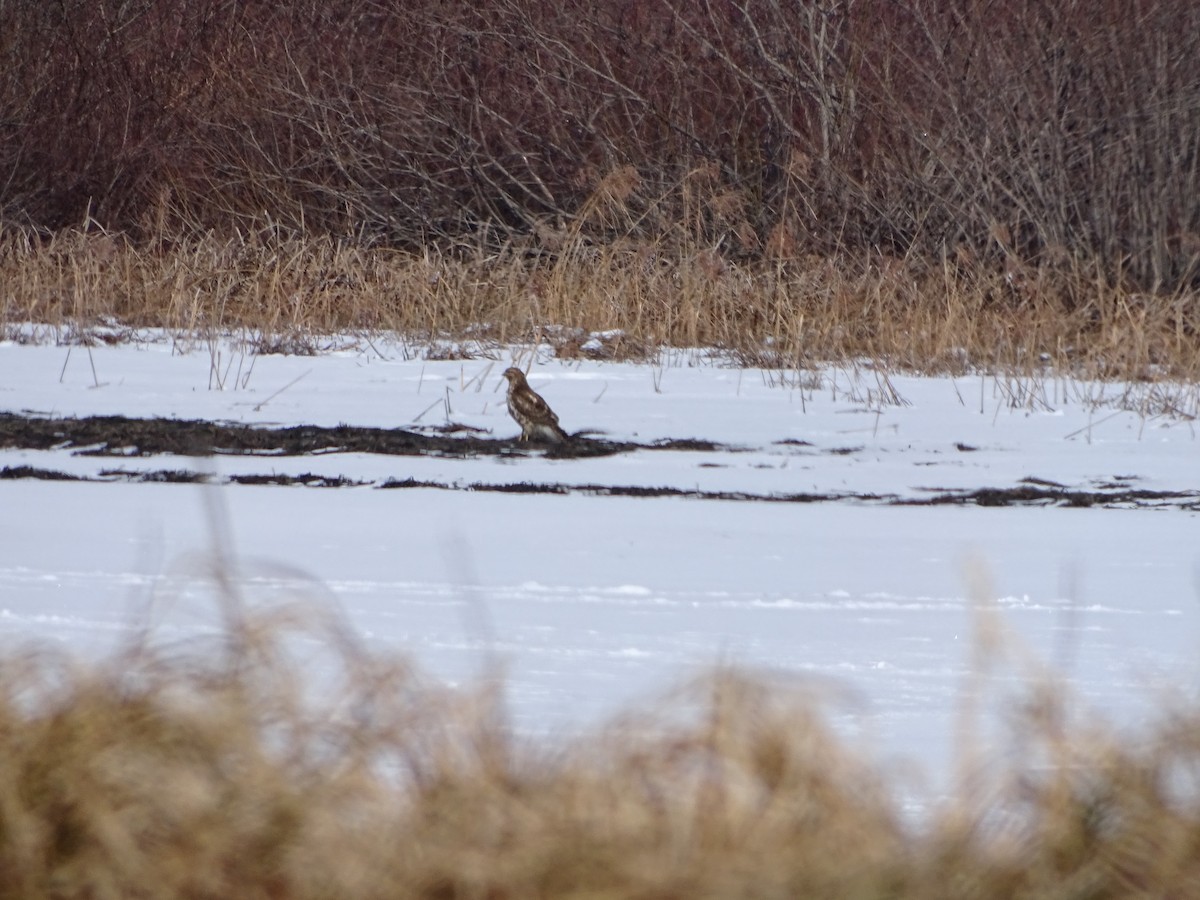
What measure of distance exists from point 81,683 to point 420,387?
6.35 meters

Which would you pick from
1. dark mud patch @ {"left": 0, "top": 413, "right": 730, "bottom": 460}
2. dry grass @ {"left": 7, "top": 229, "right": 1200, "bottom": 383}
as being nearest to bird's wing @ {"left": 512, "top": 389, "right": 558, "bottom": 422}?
dark mud patch @ {"left": 0, "top": 413, "right": 730, "bottom": 460}

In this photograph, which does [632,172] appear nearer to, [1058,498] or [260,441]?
[260,441]

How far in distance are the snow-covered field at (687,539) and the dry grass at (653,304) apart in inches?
33.4

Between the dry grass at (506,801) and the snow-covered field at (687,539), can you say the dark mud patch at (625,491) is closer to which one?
the snow-covered field at (687,539)

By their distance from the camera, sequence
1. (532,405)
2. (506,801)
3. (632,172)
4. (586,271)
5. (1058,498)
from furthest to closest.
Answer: (586,271) → (632,172) → (532,405) → (1058,498) → (506,801)

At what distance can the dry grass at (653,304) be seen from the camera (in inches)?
394

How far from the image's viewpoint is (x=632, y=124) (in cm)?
1442

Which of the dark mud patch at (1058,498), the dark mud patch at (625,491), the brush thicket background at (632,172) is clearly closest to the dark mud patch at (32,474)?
the dark mud patch at (625,491)

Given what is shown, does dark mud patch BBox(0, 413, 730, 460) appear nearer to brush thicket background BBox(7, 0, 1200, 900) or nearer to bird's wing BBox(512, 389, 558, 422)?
bird's wing BBox(512, 389, 558, 422)

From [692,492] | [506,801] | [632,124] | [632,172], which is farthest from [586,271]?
[506,801]

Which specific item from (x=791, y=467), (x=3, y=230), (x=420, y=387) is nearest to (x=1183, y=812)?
(x=791, y=467)

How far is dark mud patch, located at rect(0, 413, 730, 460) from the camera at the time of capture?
6969mm

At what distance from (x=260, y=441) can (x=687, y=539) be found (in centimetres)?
254

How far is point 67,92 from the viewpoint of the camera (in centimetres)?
1596
